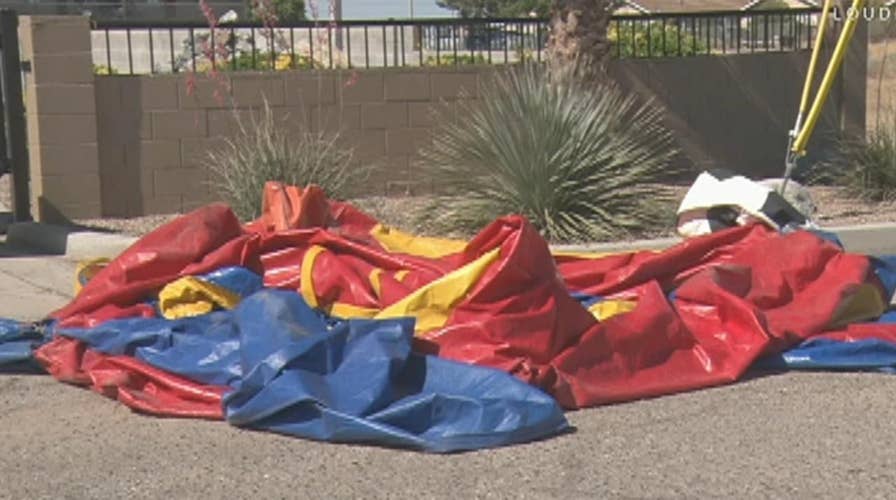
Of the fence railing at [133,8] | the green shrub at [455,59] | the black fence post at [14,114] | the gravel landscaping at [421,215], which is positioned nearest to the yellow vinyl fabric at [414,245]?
the gravel landscaping at [421,215]

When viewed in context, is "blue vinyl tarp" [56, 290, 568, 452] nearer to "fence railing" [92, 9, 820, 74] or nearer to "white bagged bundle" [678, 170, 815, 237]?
"white bagged bundle" [678, 170, 815, 237]

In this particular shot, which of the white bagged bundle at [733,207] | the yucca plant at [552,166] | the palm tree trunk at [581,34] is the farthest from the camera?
the palm tree trunk at [581,34]

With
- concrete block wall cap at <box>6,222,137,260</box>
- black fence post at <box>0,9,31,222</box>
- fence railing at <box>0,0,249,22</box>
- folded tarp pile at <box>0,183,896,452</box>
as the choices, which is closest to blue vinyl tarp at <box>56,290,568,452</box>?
folded tarp pile at <box>0,183,896,452</box>

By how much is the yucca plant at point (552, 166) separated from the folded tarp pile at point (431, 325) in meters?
2.75

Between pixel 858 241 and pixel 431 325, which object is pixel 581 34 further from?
pixel 431 325

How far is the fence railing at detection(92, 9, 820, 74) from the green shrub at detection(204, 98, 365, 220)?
1.29 meters

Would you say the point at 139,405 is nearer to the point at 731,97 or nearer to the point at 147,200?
the point at 147,200

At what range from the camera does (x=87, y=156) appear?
43.4ft

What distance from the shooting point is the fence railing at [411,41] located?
1441 cm

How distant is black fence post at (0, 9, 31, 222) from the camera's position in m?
13.1

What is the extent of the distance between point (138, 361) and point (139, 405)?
382 mm

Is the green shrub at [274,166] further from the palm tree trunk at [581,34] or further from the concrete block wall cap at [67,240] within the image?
the palm tree trunk at [581,34]

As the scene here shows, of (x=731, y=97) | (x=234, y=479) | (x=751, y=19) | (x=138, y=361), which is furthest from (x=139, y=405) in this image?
(x=751, y=19)

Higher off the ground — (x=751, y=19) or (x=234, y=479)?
(x=751, y=19)
